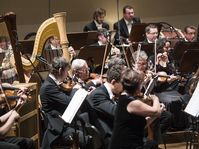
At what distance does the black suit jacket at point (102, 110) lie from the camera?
14.7ft

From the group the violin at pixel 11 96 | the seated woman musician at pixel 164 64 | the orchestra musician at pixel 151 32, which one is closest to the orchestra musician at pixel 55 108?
the violin at pixel 11 96

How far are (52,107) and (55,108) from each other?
0.03m

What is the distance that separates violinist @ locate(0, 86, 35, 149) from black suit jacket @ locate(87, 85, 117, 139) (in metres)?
0.68

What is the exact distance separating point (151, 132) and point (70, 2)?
5227 mm

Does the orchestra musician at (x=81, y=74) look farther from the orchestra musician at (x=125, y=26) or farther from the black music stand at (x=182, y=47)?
the orchestra musician at (x=125, y=26)

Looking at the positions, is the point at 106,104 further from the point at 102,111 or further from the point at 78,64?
the point at 78,64

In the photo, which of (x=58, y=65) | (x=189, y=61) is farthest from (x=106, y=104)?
(x=189, y=61)

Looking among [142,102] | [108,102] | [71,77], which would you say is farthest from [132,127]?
[71,77]

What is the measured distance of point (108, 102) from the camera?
177 inches

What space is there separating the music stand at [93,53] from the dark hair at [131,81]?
86.5 inches

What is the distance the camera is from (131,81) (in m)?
4.02

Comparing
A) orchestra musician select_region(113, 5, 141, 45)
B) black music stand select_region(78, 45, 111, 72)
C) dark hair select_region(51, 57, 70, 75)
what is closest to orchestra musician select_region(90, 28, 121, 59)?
black music stand select_region(78, 45, 111, 72)

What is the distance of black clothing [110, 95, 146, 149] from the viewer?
3.95m

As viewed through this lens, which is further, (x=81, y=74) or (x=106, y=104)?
(x=81, y=74)
